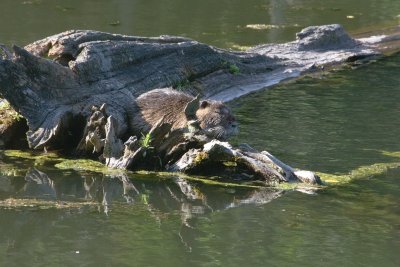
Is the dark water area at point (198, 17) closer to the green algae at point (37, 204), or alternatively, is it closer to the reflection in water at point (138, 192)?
the reflection in water at point (138, 192)

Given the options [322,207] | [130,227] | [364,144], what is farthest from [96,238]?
[364,144]

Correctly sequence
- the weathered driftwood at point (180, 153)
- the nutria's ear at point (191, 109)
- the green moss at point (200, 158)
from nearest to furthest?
the weathered driftwood at point (180, 153)
the green moss at point (200, 158)
the nutria's ear at point (191, 109)

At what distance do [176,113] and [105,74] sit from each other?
1.09 meters

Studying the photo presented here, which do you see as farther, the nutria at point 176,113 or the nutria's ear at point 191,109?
the nutria at point 176,113

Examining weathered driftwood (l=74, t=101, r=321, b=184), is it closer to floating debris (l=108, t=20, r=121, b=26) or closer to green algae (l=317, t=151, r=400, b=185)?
green algae (l=317, t=151, r=400, b=185)

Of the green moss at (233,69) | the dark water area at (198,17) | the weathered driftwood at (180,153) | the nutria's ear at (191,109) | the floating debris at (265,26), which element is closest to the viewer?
the weathered driftwood at (180,153)

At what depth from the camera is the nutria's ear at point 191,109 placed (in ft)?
25.9

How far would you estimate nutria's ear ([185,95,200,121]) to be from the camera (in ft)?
25.9

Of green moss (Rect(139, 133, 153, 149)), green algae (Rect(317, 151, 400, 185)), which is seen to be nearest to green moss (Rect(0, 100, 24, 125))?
green moss (Rect(139, 133, 153, 149))

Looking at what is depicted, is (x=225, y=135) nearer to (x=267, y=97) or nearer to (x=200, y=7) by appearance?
(x=267, y=97)

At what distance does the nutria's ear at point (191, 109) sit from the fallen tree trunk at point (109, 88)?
263 millimetres

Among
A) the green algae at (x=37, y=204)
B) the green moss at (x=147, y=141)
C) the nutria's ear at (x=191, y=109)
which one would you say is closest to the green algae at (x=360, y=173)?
the nutria's ear at (x=191, y=109)

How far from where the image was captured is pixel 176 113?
8.26 m

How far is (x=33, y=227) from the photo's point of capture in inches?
241
